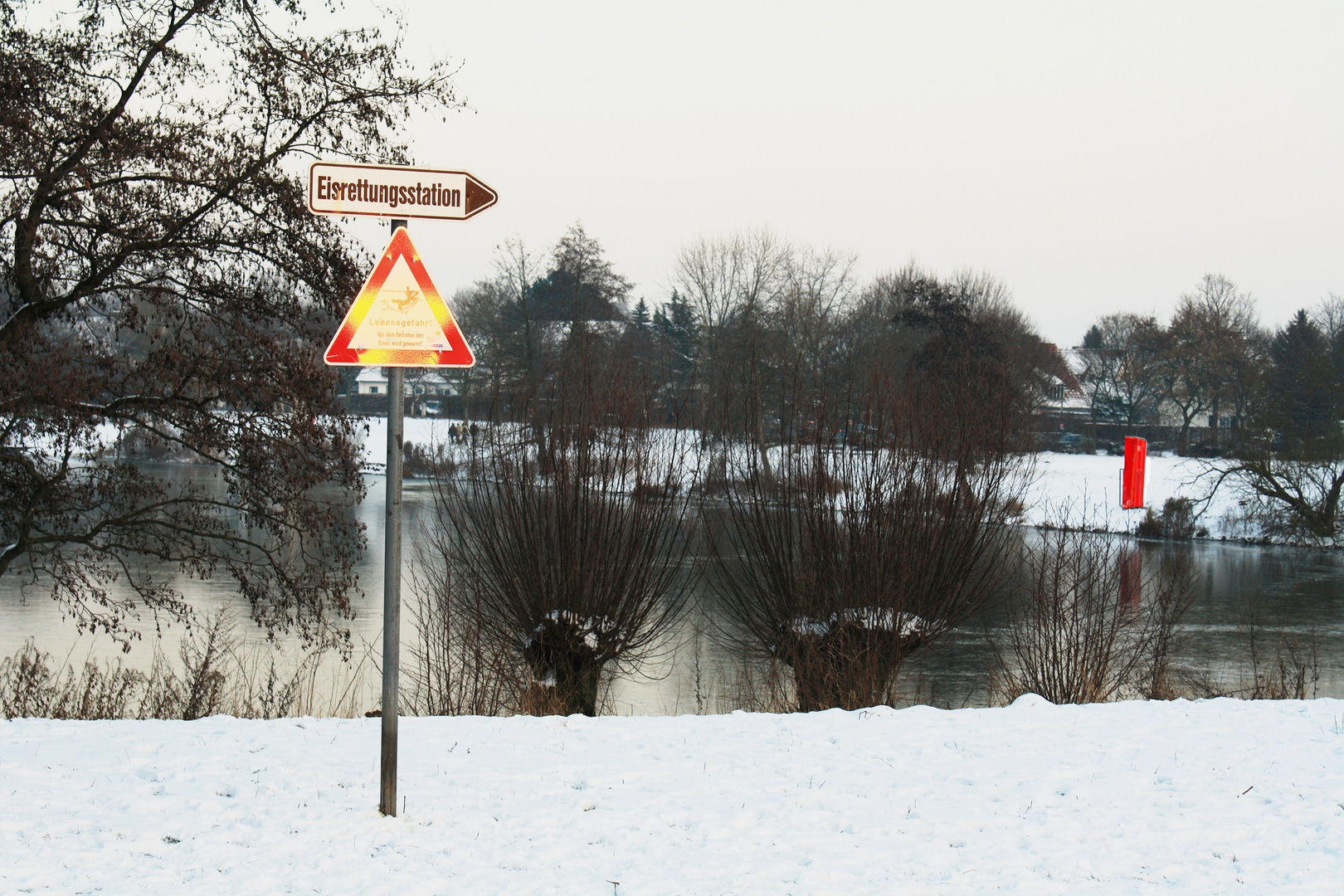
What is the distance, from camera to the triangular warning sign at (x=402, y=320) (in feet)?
15.6

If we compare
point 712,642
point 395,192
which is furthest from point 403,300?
point 712,642

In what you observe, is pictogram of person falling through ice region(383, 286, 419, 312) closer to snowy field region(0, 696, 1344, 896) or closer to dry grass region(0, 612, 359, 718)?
snowy field region(0, 696, 1344, 896)

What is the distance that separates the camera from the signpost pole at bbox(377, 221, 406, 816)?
4785 millimetres

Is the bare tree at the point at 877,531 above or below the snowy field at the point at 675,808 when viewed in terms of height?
above

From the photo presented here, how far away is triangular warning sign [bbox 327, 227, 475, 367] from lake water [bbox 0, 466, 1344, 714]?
825cm

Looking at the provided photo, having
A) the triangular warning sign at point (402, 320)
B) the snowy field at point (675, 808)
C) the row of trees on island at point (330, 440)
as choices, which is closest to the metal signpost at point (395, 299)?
the triangular warning sign at point (402, 320)

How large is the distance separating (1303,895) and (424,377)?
67701mm

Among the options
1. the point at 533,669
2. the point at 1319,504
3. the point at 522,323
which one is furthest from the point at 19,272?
the point at 522,323

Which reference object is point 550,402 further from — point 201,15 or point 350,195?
point 350,195

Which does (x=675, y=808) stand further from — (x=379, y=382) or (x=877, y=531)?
(x=379, y=382)

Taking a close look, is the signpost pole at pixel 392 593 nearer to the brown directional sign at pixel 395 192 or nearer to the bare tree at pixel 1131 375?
the brown directional sign at pixel 395 192

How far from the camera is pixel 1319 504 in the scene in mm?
34375

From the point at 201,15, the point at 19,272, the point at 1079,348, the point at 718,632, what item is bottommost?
the point at 718,632

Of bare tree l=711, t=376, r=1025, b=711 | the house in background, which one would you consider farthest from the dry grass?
the house in background
